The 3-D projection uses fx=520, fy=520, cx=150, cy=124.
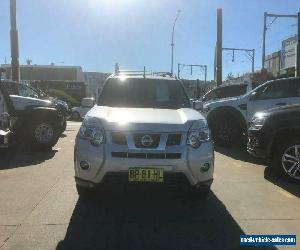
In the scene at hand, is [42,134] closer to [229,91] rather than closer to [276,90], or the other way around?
[276,90]

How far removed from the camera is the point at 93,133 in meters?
6.27

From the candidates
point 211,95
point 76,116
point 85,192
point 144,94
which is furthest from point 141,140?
point 76,116

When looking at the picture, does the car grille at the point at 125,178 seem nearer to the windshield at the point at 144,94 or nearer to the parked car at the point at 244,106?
the windshield at the point at 144,94

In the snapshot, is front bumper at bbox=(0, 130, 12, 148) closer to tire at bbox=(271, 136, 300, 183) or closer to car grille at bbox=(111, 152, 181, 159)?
car grille at bbox=(111, 152, 181, 159)

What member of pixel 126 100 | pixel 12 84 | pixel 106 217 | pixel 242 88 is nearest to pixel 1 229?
pixel 106 217

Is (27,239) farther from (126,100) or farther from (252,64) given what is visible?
(252,64)

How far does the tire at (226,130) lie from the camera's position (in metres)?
13.3

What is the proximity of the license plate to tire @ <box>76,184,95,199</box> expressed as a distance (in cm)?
73

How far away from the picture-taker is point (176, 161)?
19.9 feet

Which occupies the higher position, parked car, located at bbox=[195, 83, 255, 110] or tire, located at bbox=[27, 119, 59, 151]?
parked car, located at bbox=[195, 83, 255, 110]

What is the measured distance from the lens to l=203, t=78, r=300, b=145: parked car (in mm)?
12445

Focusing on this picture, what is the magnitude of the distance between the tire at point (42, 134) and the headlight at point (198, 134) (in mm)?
6741

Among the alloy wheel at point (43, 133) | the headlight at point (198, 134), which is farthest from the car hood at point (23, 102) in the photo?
the headlight at point (198, 134)

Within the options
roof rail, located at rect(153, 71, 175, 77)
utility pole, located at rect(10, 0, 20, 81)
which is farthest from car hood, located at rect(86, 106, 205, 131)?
utility pole, located at rect(10, 0, 20, 81)
